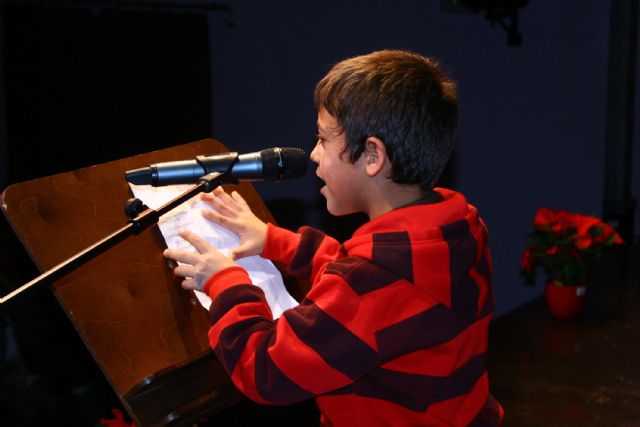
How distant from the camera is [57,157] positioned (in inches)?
89.6

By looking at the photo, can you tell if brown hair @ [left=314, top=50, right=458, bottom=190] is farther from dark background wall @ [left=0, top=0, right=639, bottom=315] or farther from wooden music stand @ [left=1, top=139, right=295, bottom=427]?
dark background wall @ [left=0, top=0, right=639, bottom=315]

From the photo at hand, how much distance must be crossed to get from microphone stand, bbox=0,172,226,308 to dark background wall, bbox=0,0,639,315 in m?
1.51

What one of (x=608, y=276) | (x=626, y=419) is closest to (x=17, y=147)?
(x=626, y=419)

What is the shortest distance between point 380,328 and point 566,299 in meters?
1.38

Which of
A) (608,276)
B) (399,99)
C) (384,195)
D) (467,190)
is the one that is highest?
(399,99)

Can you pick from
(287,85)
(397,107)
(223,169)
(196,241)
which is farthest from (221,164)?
(287,85)

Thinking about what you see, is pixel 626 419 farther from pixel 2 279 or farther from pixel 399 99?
pixel 2 279

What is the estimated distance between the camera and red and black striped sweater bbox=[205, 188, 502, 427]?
83 cm

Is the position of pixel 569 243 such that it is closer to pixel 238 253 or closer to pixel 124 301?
pixel 238 253

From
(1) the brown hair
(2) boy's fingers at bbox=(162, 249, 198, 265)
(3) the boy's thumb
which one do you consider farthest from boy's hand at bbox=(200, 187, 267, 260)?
(1) the brown hair

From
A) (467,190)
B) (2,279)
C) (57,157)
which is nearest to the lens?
(2,279)

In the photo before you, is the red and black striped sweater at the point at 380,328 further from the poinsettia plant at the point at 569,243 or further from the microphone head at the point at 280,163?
the poinsettia plant at the point at 569,243

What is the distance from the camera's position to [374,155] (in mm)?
935

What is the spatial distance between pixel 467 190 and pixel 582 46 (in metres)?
1.04
